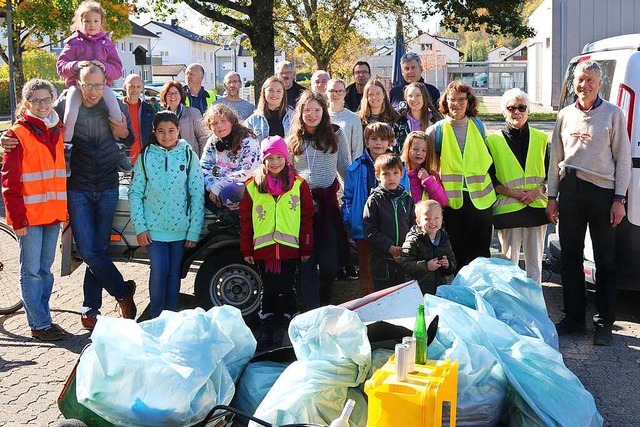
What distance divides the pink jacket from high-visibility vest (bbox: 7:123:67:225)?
8.67 ft

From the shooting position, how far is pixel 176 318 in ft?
14.5

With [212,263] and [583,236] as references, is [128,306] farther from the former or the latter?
[583,236]

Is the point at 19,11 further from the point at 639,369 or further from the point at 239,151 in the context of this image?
the point at 639,369

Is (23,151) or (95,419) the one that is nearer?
(95,419)

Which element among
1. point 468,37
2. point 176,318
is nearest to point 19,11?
point 176,318

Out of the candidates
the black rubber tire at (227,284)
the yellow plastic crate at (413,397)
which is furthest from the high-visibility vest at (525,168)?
the yellow plastic crate at (413,397)

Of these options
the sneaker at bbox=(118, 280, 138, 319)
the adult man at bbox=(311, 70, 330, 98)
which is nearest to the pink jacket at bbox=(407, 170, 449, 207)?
the adult man at bbox=(311, 70, 330, 98)

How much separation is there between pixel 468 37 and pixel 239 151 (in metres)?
137

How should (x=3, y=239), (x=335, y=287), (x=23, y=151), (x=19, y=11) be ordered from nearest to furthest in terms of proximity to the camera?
(x=23, y=151)
(x=3, y=239)
(x=335, y=287)
(x=19, y=11)

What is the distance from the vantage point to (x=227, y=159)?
6.48 metres

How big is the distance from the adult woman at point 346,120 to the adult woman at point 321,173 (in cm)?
50

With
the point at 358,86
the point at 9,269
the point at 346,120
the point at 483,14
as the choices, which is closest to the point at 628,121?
the point at 346,120

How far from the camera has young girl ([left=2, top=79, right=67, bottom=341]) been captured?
5.82m

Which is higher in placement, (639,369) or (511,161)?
(511,161)
